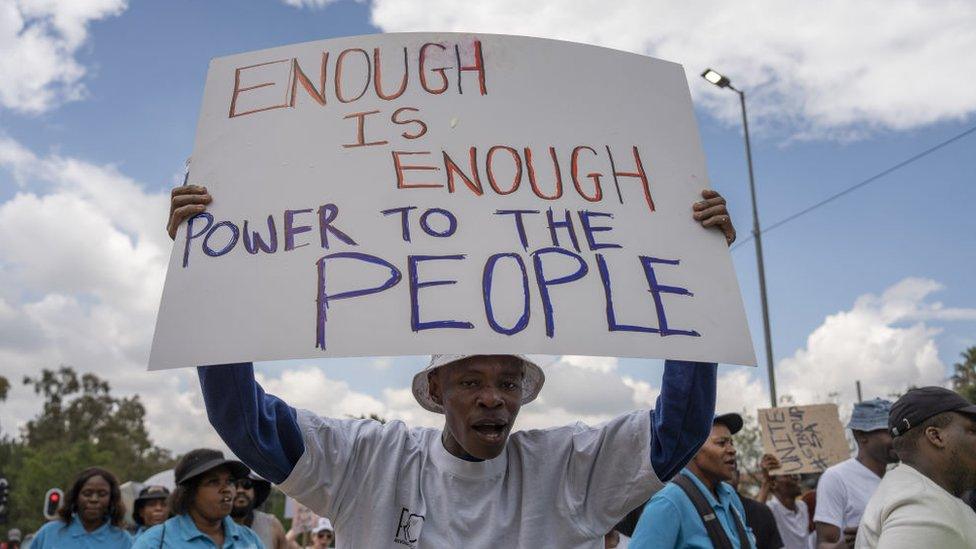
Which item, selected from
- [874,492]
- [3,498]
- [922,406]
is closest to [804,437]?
[874,492]

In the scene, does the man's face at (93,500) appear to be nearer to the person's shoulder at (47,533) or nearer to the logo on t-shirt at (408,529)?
the person's shoulder at (47,533)

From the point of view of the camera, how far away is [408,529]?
2023mm

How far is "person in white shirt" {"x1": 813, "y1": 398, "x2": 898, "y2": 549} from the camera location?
504cm

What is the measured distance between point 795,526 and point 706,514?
3.78 m

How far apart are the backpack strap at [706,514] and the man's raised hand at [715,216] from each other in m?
1.58

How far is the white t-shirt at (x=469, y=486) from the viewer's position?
2029 mm

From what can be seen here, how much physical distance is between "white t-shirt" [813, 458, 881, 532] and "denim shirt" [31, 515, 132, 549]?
470cm

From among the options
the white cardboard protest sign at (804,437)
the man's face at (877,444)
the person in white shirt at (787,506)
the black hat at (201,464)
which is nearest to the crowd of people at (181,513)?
the black hat at (201,464)

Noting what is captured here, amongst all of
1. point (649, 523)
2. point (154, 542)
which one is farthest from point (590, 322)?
point (154, 542)

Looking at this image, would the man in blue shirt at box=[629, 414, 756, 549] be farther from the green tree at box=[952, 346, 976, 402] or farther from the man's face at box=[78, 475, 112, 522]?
the green tree at box=[952, 346, 976, 402]

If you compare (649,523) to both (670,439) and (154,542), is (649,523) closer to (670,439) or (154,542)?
(670,439)

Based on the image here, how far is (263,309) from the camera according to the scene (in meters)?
1.95

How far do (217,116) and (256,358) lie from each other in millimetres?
806


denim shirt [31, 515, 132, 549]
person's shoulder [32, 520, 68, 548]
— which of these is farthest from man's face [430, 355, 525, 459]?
person's shoulder [32, 520, 68, 548]
